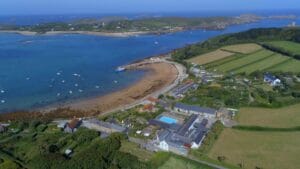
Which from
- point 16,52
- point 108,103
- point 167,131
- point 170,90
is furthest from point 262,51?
point 16,52

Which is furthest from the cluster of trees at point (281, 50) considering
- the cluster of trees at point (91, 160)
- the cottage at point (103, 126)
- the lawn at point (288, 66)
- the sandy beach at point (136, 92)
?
the cluster of trees at point (91, 160)

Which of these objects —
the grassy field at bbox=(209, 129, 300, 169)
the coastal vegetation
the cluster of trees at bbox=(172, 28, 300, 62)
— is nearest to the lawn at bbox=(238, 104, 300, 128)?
the grassy field at bbox=(209, 129, 300, 169)

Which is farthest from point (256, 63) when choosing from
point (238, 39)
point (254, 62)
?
point (238, 39)

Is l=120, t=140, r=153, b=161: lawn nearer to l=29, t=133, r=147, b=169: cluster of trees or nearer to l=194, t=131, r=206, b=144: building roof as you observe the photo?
l=29, t=133, r=147, b=169: cluster of trees

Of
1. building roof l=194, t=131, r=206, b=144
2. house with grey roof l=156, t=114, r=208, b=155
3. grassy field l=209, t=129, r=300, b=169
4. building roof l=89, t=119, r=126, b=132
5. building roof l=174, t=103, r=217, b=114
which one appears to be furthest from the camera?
building roof l=174, t=103, r=217, b=114

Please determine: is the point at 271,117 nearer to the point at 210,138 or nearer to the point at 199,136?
the point at 210,138
